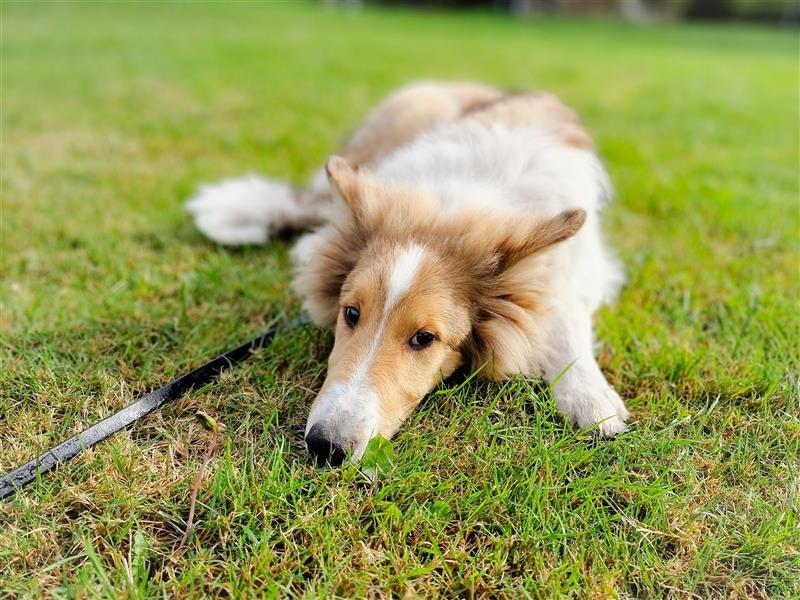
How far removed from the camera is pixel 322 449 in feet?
8.34

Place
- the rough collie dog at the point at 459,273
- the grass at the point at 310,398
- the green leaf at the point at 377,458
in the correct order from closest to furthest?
the grass at the point at 310,398 < the green leaf at the point at 377,458 < the rough collie dog at the point at 459,273

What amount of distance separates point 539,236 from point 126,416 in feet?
6.52

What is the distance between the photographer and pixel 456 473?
2645 mm

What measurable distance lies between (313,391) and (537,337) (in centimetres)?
113

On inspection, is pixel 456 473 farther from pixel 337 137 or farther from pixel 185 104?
pixel 185 104

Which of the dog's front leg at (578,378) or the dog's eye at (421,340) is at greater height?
the dog's eye at (421,340)

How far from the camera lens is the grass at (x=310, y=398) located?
2.27 meters

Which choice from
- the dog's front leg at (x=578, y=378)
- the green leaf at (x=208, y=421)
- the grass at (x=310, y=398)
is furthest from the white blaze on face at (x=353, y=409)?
the dog's front leg at (x=578, y=378)

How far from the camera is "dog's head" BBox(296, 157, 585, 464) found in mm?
2635

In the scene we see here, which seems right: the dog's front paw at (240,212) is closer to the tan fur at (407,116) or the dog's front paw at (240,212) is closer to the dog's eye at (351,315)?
the tan fur at (407,116)

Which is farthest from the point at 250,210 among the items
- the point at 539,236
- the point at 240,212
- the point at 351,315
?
the point at 539,236

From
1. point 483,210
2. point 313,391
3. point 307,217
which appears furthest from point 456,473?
point 307,217

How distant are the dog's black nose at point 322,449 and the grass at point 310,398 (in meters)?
0.05

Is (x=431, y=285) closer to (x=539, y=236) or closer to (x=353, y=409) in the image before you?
(x=539, y=236)
